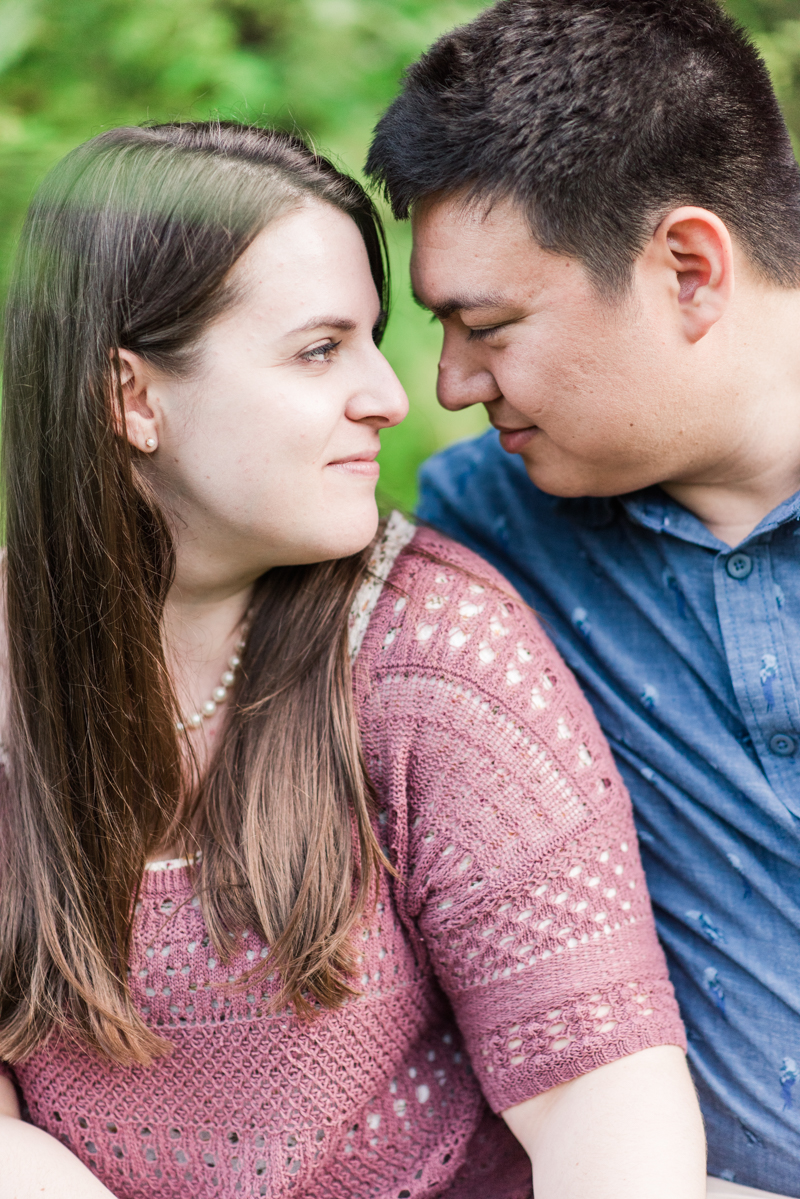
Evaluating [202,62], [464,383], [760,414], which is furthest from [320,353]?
[202,62]

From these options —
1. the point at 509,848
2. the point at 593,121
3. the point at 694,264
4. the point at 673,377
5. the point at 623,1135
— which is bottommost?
the point at 623,1135

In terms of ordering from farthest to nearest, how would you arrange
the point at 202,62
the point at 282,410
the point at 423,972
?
the point at 202,62 → the point at 423,972 → the point at 282,410

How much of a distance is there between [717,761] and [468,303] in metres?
0.75

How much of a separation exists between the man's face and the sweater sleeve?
0.30 meters

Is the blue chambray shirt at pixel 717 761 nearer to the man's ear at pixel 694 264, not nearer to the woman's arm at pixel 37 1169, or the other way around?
the man's ear at pixel 694 264

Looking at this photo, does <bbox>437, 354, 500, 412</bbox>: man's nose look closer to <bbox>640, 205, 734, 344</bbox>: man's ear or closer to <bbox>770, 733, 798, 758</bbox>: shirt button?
<bbox>640, 205, 734, 344</bbox>: man's ear

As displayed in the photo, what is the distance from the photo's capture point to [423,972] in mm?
1404

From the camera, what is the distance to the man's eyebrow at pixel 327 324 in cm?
130

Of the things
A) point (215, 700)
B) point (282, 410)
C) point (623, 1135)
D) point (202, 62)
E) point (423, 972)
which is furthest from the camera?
point (202, 62)

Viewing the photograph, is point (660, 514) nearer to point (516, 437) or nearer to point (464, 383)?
point (516, 437)

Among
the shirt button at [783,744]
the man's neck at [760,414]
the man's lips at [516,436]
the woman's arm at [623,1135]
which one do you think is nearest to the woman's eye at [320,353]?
the man's lips at [516,436]

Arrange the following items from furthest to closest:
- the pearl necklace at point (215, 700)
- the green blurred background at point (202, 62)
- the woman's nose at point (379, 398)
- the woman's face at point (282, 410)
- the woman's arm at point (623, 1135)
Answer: the green blurred background at point (202, 62) → the pearl necklace at point (215, 700) → the woman's nose at point (379, 398) → the woman's face at point (282, 410) → the woman's arm at point (623, 1135)

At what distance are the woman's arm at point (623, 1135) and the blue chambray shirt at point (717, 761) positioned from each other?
0.21m

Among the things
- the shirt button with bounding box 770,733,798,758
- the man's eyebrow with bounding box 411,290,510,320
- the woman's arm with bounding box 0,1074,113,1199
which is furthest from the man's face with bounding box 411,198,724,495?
the woman's arm with bounding box 0,1074,113,1199
